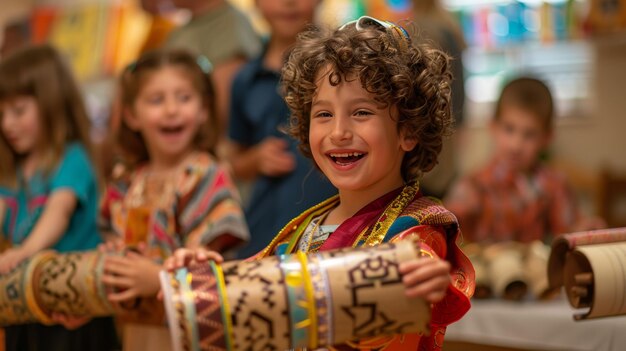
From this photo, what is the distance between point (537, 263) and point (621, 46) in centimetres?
349

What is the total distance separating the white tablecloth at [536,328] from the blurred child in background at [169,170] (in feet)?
2.39

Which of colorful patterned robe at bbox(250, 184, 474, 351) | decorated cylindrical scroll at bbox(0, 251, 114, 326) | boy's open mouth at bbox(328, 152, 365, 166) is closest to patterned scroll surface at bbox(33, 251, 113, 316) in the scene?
decorated cylindrical scroll at bbox(0, 251, 114, 326)

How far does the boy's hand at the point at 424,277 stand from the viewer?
141cm

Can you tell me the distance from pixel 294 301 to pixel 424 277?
21 centimetres

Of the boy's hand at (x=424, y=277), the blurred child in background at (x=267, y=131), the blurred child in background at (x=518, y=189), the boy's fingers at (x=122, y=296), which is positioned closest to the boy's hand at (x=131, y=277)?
the boy's fingers at (x=122, y=296)

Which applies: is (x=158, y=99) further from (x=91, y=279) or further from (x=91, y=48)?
(x=91, y=48)

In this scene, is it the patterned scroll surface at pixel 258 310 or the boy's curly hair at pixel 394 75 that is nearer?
the patterned scroll surface at pixel 258 310

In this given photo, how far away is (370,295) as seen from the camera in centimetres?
141

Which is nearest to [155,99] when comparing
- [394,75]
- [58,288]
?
[58,288]

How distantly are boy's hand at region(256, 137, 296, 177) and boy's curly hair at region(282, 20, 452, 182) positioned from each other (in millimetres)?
845

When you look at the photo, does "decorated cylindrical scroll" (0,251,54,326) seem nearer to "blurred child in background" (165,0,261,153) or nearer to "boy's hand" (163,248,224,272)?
"boy's hand" (163,248,224,272)

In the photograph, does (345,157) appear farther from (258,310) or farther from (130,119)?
(130,119)

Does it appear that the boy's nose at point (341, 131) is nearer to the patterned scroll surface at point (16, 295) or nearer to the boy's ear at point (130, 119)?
the patterned scroll surface at point (16, 295)

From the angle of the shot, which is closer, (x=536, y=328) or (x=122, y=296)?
(x=122, y=296)
